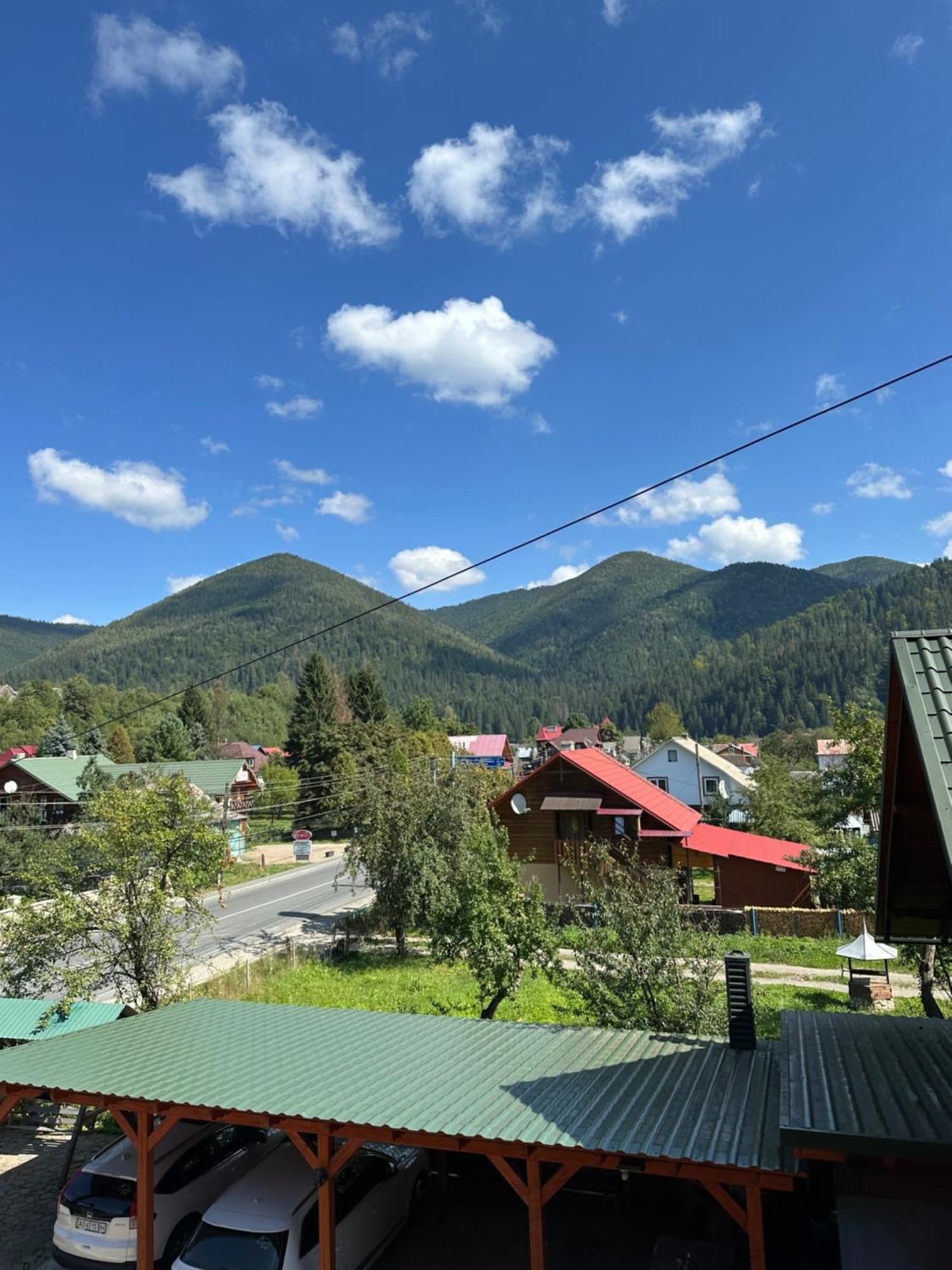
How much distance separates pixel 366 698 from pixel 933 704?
76.0m

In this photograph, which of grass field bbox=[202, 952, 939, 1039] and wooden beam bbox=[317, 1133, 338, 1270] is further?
grass field bbox=[202, 952, 939, 1039]

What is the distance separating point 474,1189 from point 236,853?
4414 cm

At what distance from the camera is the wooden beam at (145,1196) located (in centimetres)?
845

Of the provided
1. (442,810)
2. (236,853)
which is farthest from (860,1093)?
(236,853)

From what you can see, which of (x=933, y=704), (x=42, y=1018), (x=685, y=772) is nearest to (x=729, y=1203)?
(x=933, y=704)

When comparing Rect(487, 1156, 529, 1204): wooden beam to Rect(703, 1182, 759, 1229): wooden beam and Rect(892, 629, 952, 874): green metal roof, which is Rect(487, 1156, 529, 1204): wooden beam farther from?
Rect(892, 629, 952, 874): green metal roof

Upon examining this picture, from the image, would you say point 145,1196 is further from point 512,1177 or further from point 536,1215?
point 536,1215

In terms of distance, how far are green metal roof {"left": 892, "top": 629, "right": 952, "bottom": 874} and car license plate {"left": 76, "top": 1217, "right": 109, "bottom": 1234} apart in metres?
9.92

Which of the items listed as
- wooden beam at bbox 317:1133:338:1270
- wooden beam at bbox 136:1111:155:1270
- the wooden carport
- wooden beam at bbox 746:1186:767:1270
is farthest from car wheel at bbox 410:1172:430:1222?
wooden beam at bbox 746:1186:767:1270

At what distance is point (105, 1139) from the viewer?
12.7 meters

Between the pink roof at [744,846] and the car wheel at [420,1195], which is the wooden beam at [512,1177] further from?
the pink roof at [744,846]

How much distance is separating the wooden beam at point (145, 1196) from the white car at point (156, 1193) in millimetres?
208

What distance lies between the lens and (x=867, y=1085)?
6.48m

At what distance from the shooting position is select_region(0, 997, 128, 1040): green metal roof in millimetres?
12930
